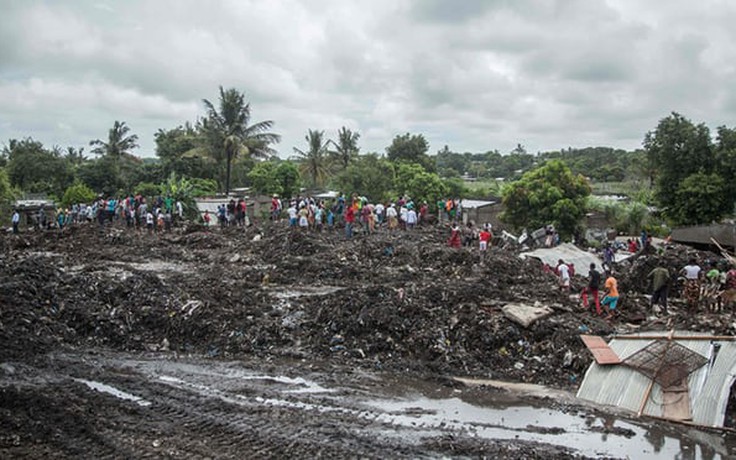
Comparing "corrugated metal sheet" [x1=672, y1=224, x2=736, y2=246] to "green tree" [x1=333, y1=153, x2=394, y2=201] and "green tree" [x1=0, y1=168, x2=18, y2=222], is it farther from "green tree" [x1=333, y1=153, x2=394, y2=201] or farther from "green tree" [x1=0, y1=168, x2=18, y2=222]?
"green tree" [x1=0, y1=168, x2=18, y2=222]

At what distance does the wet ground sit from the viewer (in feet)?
22.0

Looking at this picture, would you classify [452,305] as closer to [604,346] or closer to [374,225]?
[604,346]

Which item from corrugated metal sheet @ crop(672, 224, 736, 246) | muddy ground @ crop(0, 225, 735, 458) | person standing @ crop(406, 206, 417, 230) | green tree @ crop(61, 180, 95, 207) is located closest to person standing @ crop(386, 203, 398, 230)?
person standing @ crop(406, 206, 417, 230)

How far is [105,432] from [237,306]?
5893 mm

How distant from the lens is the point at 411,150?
50500 mm

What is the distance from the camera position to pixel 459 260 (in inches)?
683

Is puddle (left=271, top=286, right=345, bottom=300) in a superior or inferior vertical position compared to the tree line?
inferior

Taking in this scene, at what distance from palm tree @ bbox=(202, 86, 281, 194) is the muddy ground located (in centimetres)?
2120

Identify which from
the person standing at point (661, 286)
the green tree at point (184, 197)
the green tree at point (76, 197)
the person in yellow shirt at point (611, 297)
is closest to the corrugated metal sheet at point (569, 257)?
the person standing at point (661, 286)

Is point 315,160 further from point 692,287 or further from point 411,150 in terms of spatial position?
→ point 692,287

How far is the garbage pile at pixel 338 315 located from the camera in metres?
10.7

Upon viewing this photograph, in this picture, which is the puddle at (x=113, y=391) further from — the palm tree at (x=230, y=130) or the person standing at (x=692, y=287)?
the palm tree at (x=230, y=130)

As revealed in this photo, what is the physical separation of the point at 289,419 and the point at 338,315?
440cm

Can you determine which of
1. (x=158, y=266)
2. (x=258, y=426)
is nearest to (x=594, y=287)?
(x=258, y=426)
